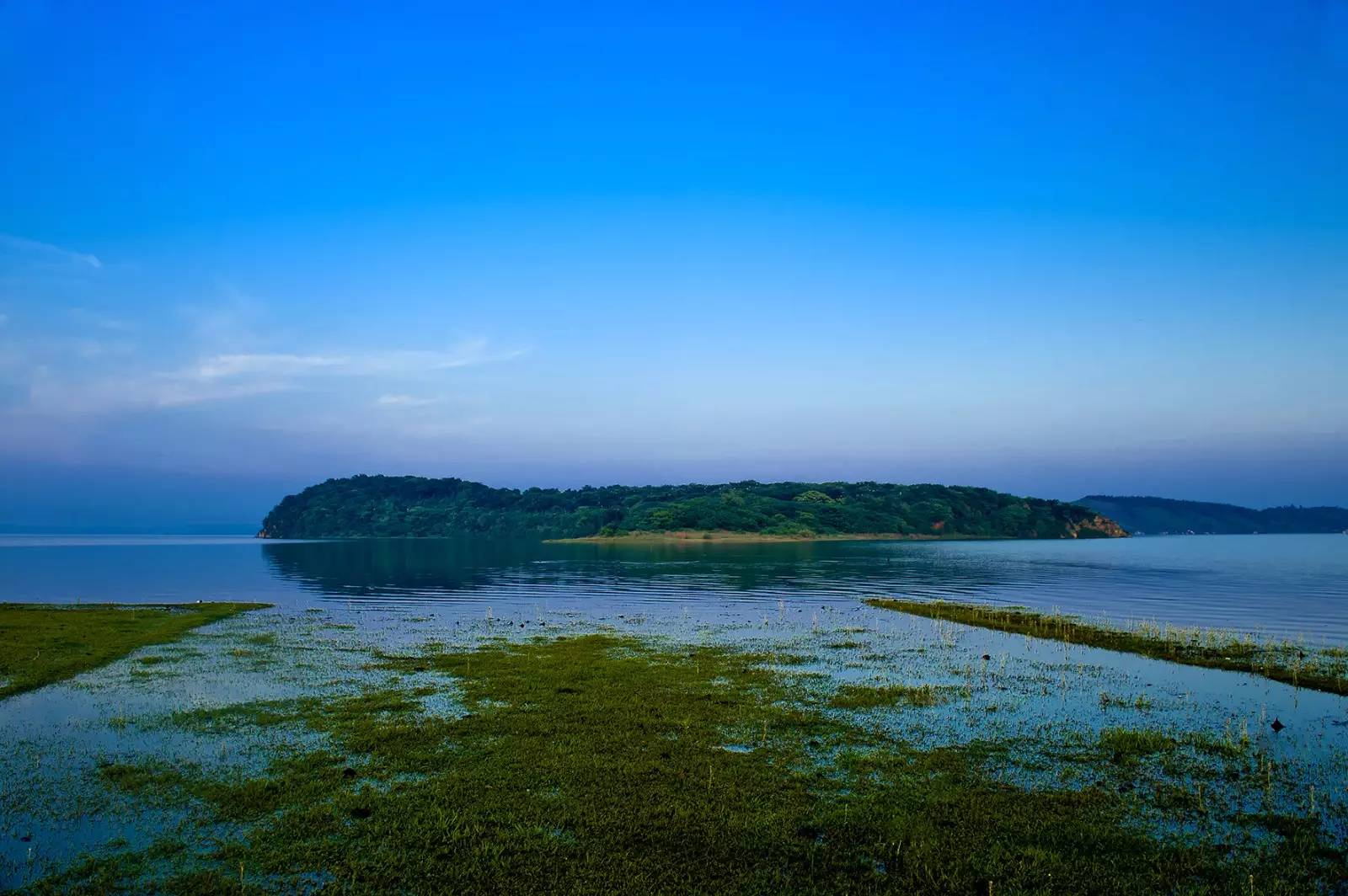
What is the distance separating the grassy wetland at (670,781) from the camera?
13.0m

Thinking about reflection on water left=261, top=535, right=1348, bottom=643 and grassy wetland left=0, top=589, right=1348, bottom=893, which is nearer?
grassy wetland left=0, top=589, right=1348, bottom=893

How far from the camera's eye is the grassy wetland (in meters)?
13.0

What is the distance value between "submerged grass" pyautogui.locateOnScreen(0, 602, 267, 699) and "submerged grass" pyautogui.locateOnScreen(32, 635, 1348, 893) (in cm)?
1298

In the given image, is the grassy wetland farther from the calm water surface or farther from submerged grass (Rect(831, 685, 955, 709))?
the calm water surface

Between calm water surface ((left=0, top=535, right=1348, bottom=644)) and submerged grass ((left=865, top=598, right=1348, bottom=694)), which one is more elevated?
submerged grass ((left=865, top=598, right=1348, bottom=694))

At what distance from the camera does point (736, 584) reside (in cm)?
8306

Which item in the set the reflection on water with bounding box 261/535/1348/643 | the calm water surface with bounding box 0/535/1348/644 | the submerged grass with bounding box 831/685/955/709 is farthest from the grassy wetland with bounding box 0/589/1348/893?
the reflection on water with bounding box 261/535/1348/643

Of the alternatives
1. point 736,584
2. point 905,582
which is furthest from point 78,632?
point 905,582

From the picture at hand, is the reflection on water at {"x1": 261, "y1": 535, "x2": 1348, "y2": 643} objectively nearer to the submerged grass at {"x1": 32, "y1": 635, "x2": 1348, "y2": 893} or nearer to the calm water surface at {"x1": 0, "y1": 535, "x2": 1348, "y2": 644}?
the calm water surface at {"x1": 0, "y1": 535, "x2": 1348, "y2": 644}

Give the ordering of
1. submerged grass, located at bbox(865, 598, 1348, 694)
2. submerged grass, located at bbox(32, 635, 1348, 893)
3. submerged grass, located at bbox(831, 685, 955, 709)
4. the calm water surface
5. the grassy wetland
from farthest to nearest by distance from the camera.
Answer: the calm water surface → submerged grass, located at bbox(865, 598, 1348, 694) → submerged grass, located at bbox(831, 685, 955, 709) → the grassy wetland → submerged grass, located at bbox(32, 635, 1348, 893)

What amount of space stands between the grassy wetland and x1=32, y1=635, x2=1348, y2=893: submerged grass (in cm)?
7

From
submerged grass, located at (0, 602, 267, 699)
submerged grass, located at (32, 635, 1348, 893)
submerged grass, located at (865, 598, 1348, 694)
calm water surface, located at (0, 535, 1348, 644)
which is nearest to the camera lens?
submerged grass, located at (32, 635, 1348, 893)

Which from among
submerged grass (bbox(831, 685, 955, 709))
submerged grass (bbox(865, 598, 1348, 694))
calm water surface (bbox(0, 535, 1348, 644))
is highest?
submerged grass (bbox(831, 685, 955, 709))

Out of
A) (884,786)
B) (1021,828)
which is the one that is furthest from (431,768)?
(1021,828)
